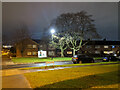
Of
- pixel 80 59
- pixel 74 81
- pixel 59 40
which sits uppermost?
pixel 59 40

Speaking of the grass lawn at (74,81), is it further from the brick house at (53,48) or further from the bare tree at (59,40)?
the brick house at (53,48)

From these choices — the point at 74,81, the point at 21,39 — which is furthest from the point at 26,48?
the point at 74,81

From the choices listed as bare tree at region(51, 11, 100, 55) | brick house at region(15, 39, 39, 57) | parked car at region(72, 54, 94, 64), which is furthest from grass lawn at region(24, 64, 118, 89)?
brick house at region(15, 39, 39, 57)

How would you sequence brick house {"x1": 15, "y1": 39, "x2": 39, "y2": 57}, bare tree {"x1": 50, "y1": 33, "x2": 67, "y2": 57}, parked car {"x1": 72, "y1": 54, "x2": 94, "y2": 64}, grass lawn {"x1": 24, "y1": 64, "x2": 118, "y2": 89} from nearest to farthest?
grass lawn {"x1": 24, "y1": 64, "x2": 118, "y2": 89} → parked car {"x1": 72, "y1": 54, "x2": 94, "y2": 64} → bare tree {"x1": 50, "y1": 33, "x2": 67, "y2": 57} → brick house {"x1": 15, "y1": 39, "x2": 39, "y2": 57}

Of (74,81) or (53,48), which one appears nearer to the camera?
(74,81)

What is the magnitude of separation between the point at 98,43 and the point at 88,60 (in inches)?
1520

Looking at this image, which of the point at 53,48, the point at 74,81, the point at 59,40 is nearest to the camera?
the point at 74,81

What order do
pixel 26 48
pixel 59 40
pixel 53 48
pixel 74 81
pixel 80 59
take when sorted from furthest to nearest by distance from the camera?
pixel 53 48 < pixel 26 48 < pixel 59 40 < pixel 80 59 < pixel 74 81

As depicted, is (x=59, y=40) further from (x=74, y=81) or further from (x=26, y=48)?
(x=74, y=81)

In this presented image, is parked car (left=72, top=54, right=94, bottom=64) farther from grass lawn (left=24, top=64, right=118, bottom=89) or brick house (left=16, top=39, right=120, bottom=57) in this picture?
brick house (left=16, top=39, right=120, bottom=57)

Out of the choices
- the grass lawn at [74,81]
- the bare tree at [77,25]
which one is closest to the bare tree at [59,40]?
the bare tree at [77,25]

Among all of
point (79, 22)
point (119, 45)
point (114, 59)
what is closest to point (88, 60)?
point (114, 59)

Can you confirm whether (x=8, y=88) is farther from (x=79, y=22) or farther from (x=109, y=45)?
(x=109, y=45)

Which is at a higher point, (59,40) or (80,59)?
(59,40)
